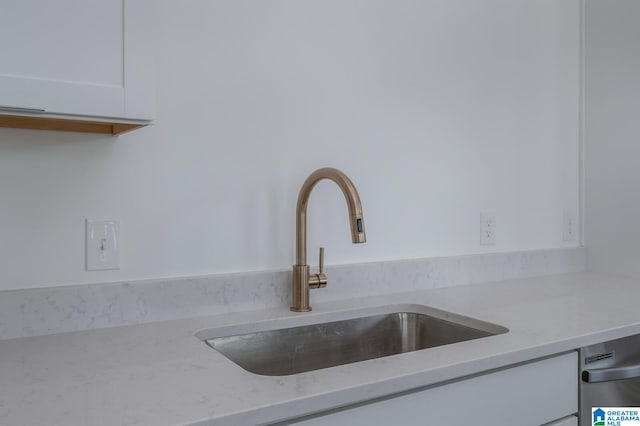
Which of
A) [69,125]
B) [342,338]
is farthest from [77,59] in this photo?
[342,338]

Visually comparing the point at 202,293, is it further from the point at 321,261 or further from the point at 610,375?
the point at 610,375

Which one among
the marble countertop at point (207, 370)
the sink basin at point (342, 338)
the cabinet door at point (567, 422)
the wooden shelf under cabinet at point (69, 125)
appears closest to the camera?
the marble countertop at point (207, 370)

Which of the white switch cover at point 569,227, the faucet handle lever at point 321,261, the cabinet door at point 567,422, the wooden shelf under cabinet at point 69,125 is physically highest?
the wooden shelf under cabinet at point 69,125

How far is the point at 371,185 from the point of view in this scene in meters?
1.54

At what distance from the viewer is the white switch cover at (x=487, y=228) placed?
5.84 ft

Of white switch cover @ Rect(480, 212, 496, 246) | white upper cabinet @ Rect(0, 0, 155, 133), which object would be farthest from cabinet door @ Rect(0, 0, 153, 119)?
white switch cover @ Rect(480, 212, 496, 246)

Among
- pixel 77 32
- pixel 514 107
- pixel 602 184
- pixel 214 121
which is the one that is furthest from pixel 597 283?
pixel 77 32

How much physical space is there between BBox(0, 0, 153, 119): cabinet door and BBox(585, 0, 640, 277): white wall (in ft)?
5.73

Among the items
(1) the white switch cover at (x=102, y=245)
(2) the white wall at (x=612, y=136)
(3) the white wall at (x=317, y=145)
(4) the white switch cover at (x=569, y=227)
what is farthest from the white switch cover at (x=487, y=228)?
(1) the white switch cover at (x=102, y=245)

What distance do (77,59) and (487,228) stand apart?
140 centimetres

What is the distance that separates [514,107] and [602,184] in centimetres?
48

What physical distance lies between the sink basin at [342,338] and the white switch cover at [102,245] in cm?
27

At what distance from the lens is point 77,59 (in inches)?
34.1

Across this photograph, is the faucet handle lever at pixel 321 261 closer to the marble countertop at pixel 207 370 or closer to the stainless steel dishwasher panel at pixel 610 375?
the marble countertop at pixel 207 370
